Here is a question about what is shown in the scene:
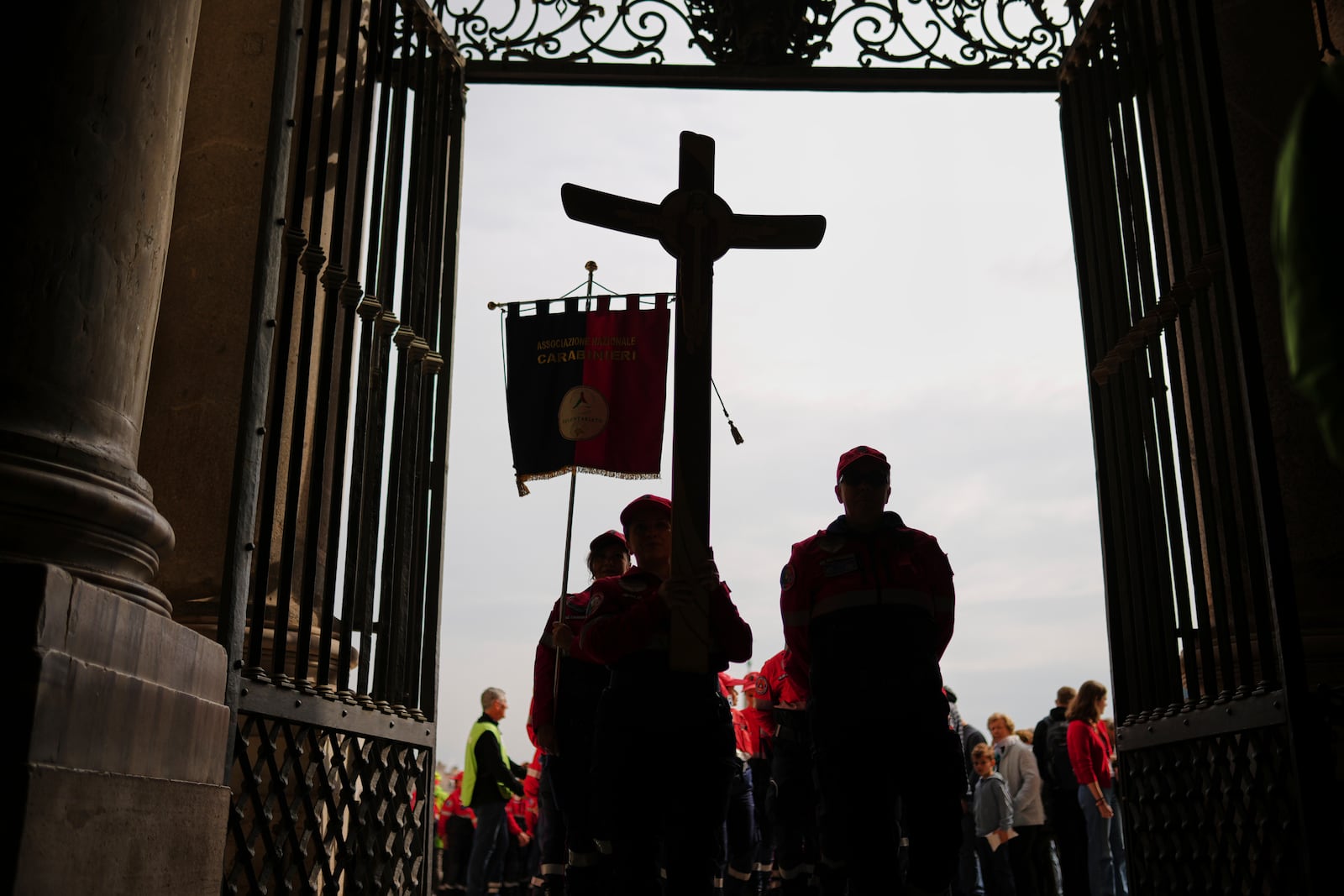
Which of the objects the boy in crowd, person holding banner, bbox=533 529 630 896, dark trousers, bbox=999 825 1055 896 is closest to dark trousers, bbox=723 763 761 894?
person holding banner, bbox=533 529 630 896

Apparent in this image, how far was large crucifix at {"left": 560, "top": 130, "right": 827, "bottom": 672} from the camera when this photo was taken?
4.26 m

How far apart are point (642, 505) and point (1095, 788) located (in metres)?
5.76

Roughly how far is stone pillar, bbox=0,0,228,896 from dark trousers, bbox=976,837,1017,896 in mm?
7868

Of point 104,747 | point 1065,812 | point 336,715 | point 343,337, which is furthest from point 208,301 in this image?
point 1065,812

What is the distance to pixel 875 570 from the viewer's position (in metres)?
4.49

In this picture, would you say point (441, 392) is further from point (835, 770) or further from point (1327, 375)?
point (1327, 375)

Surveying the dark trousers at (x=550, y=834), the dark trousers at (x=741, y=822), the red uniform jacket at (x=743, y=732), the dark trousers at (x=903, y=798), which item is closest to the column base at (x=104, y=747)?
the dark trousers at (x=903, y=798)

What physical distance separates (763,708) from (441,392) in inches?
118

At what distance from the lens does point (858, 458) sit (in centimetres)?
468

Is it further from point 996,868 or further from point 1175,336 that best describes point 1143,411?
point 996,868

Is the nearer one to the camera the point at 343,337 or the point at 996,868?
the point at 343,337

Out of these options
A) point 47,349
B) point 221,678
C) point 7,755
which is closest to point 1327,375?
point 7,755

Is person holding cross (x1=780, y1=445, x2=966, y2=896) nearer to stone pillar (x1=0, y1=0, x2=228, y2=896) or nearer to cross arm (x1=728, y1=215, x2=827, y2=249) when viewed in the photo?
cross arm (x1=728, y1=215, x2=827, y2=249)

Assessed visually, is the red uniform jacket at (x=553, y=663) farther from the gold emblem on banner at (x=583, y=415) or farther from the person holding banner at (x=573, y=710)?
the gold emblem on banner at (x=583, y=415)
